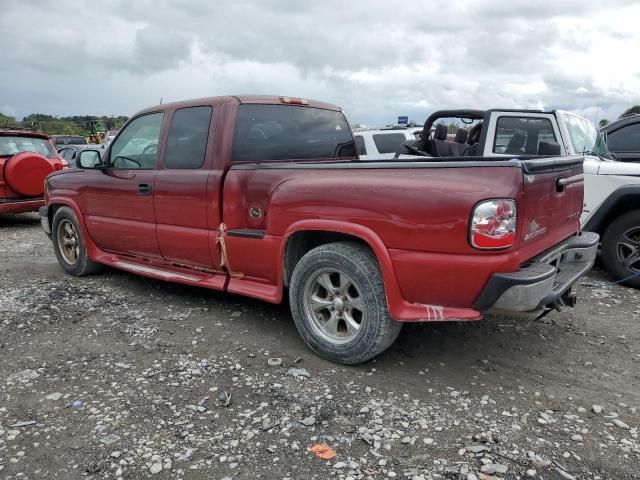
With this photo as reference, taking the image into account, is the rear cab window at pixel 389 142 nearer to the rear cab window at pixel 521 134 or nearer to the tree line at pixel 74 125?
the rear cab window at pixel 521 134

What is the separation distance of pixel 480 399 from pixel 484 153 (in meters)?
3.91

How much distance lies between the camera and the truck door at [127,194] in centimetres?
460

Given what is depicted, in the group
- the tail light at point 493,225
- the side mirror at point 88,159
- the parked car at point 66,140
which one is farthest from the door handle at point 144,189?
the parked car at point 66,140

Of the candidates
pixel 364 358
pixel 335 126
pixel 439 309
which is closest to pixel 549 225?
pixel 439 309

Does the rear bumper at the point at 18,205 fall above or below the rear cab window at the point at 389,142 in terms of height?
below

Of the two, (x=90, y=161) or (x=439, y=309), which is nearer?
(x=439, y=309)

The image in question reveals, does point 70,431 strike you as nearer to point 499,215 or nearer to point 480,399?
point 480,399

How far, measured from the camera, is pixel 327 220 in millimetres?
3285

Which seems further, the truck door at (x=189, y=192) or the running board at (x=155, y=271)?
the running board at (x=155, y=271)

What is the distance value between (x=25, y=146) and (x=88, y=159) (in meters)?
5.23

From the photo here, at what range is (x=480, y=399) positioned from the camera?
3.02 metres

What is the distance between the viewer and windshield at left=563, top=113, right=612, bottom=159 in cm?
600

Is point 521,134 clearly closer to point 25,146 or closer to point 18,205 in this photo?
point 18,205

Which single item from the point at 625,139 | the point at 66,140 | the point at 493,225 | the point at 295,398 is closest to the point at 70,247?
the point at 295,398
